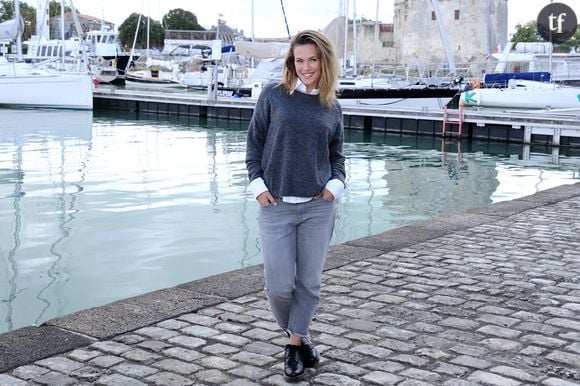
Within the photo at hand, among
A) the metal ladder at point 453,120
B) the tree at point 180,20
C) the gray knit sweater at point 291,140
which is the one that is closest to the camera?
the gray knit sweater at point 291,140

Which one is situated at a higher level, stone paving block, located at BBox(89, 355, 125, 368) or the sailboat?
the sailboat

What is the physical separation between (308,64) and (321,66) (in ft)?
0.23

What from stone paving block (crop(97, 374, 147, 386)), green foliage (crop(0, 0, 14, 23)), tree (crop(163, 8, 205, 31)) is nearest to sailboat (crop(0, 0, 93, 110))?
stone paving block (crop(97, 374, 147, 386))

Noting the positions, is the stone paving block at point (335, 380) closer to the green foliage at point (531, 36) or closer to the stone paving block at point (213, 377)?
the stone paving block at point (213, 377)

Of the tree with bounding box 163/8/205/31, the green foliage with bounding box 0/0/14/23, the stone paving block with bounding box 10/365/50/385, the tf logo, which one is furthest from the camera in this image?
the tree with bounding box 163/8/205/31

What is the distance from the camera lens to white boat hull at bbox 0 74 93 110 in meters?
39.4

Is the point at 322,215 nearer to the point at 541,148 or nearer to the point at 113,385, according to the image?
the point at 113,385

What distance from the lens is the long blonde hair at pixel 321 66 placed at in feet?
14.4

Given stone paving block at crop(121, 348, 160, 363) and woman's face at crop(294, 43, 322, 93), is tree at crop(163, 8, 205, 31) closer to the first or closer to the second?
stone paving block at crop(121, 348, 160, 363)

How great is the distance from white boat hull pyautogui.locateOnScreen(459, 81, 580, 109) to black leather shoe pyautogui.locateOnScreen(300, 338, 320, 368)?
33.8 m

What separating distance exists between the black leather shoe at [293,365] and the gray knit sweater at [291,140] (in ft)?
2.87

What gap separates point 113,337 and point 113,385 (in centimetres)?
82

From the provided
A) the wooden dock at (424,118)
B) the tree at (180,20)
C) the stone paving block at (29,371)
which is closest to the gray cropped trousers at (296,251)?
the stone paving block at (29,371)

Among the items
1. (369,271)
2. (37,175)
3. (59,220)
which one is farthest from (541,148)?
(369,271)
